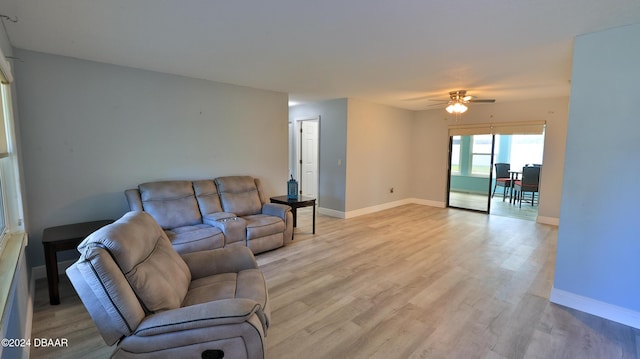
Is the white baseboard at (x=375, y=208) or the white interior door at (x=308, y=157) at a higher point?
the white interior door at (x=308, y=157)

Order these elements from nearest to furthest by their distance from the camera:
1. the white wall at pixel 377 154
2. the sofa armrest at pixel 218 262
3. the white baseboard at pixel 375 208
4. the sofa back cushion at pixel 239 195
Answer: the sofa armrest at pixel 218 262
the sofa back cushion at pixel 239 195
the white wall at pixel 377 154
the white baseboard at pixel 375 208

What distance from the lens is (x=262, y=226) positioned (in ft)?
12.9

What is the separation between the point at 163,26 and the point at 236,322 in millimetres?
2331

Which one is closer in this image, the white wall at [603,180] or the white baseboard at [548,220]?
the white wall at [603,180]

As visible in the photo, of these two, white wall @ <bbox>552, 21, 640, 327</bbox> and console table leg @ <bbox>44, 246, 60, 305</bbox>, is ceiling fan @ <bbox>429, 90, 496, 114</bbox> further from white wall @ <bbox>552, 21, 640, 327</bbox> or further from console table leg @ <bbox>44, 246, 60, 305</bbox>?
console table leg @ <bbox>44, 246, 60, 305</bbox>

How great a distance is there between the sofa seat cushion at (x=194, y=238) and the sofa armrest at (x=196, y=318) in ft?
5.61

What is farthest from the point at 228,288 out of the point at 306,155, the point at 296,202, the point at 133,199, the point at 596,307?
the point at 306,155

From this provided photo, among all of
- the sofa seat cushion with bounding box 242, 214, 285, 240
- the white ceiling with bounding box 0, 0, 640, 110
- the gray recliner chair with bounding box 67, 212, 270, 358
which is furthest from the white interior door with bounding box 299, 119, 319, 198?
the gray recliner chair with bounding box 67, 212, 270, 358

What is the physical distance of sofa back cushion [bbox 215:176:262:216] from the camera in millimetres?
4238

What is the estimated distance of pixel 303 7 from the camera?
2.06 meters

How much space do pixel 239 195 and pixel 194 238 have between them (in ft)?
4.00

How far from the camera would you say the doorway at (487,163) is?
6457mm

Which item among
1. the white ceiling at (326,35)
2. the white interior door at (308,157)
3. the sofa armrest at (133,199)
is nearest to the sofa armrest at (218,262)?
the sofa armrest at (133,199)

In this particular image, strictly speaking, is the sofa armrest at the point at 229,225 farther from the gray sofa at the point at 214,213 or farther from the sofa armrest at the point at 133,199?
the sofa armrest at the point at 133,199
